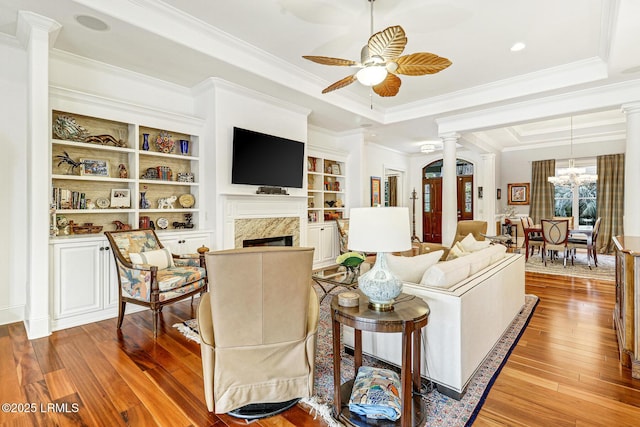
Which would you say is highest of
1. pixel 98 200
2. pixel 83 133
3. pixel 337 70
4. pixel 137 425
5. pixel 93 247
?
pixel 337 70

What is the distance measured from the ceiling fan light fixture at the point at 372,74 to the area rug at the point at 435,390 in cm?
234

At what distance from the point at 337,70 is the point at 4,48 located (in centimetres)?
356

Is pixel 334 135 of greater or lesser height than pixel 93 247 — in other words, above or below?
above

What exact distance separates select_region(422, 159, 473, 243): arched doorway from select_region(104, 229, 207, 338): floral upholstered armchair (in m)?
8.05

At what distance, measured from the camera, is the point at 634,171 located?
14.2 feet

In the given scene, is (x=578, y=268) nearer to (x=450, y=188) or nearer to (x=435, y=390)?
(x=450, y=188)

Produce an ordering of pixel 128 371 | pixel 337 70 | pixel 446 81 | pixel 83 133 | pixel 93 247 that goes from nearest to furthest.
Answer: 1. pixel 128 371
2. pixel 93 247
3. pixel 83 133
4. pixel 337 70
5. pixel 446 81

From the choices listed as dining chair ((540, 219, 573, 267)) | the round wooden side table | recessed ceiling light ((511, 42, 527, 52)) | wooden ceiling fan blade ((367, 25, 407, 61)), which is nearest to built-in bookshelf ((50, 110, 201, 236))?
wooden ceiling fan blade ((367, 25, 407, 61))

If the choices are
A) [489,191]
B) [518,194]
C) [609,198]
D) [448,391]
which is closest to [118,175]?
[448,391]

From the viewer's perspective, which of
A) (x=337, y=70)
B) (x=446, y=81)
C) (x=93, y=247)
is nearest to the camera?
(x=93, y=247)

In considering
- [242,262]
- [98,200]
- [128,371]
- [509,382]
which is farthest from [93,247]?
[509,382]

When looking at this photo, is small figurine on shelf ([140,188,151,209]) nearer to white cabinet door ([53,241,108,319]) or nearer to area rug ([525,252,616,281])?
white cabinet door ([53,241,108,319])

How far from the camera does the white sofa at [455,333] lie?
6.42 ft

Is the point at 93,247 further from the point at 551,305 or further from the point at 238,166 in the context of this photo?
the point at 551,305
